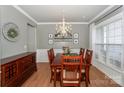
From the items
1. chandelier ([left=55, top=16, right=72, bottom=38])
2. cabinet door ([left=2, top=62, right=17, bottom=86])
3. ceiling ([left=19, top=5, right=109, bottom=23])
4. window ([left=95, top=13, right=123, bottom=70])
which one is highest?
ceiling ([left=19, top=5, right=109, bottom=23])

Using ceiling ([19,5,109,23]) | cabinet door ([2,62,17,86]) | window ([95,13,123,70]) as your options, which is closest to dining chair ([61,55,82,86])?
cabinet door ([2,62,17,86])

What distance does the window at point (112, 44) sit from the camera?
3996 mm

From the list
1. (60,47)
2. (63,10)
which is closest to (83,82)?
(63,10)

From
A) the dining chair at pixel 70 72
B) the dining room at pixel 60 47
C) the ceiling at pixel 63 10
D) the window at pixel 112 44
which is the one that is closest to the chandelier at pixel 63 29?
the dining room at pixel 60 47

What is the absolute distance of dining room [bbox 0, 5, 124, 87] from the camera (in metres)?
2.91

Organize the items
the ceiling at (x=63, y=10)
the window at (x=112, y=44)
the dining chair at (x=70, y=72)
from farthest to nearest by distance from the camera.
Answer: the ceiling at (x=63, y=10)
the window at (x=112, y=44)
the dining chair at (x=70, y=72)

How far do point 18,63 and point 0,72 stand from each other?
910 millimetres

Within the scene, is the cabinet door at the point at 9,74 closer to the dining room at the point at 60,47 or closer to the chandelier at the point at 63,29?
the dining room at the point at 60,47

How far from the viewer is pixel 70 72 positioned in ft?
9.55

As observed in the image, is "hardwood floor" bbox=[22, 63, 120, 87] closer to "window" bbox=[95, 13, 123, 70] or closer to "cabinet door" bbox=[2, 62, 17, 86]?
"window" bbox=[95, 13, 123, 70]

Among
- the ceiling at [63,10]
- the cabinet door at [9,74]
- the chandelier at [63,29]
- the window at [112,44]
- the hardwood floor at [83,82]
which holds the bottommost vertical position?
the hardwood floor at [83,82]
